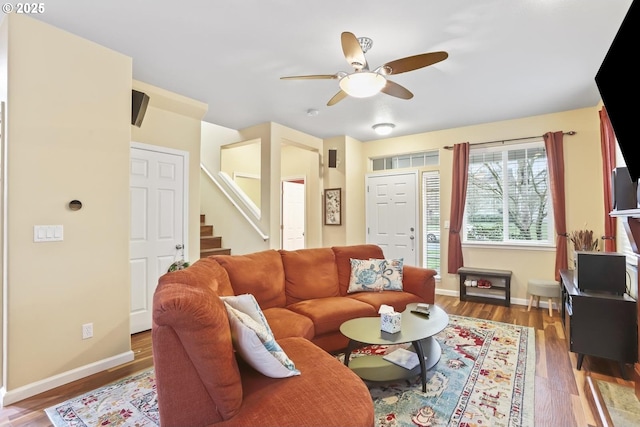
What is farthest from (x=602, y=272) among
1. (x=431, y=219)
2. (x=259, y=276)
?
(x=259, y=276)

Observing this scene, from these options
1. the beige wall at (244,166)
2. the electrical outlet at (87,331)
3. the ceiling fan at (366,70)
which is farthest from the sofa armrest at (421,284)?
the beige wall at (244,166)

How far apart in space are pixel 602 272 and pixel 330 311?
7.62 feet

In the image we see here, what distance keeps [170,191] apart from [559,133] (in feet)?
16.2

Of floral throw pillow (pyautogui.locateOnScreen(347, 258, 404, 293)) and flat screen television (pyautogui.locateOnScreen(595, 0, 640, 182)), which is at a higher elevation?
flat screen television (pyautogui.locateOnScreen(595, 0, 640, 182))

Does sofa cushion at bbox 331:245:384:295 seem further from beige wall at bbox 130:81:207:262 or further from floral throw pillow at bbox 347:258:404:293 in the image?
beige wall at bbox 130:81:207:262

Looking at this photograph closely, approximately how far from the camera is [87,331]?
99.0 inches

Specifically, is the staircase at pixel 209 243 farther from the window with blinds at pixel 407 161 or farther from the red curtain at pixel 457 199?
the red curtain at pixel 457 199

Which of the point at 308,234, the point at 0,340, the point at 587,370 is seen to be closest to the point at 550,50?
the point at 587,370

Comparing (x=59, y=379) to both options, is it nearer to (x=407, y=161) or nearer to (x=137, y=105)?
(x=137, y=105)

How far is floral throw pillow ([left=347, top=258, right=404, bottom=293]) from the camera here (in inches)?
130

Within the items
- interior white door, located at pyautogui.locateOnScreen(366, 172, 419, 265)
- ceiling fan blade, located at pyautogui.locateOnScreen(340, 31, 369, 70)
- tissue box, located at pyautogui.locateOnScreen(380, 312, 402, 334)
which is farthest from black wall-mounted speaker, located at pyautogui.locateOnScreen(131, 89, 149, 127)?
interior white door, located at pyautogui.locateOnScreen(366, 172, 419, 265)

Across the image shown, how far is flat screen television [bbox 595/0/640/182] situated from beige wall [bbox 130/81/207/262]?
148 inches

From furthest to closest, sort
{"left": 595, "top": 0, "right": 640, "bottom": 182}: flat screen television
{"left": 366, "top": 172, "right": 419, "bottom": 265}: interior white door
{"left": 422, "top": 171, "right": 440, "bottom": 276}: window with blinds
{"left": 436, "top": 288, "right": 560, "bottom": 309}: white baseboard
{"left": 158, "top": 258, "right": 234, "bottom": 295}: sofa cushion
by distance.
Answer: {"left": 366, "top": 172, "right": 419, "bottom": 265}: interior white door → {"left": 422, "top": 171, "right": 440, "bottom": 276}: window with blinds → {"left": 436, "top": 288, "right": 560, "bottom": 309}: white baseboard → {"left": 158, "top": 258, "right": 234, "bottom": 295}: sofa cushion → {"left": 595, "top": 0, "right": 640, "bottom": 182}: flat screen television

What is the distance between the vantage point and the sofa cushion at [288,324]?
226 centimetres
